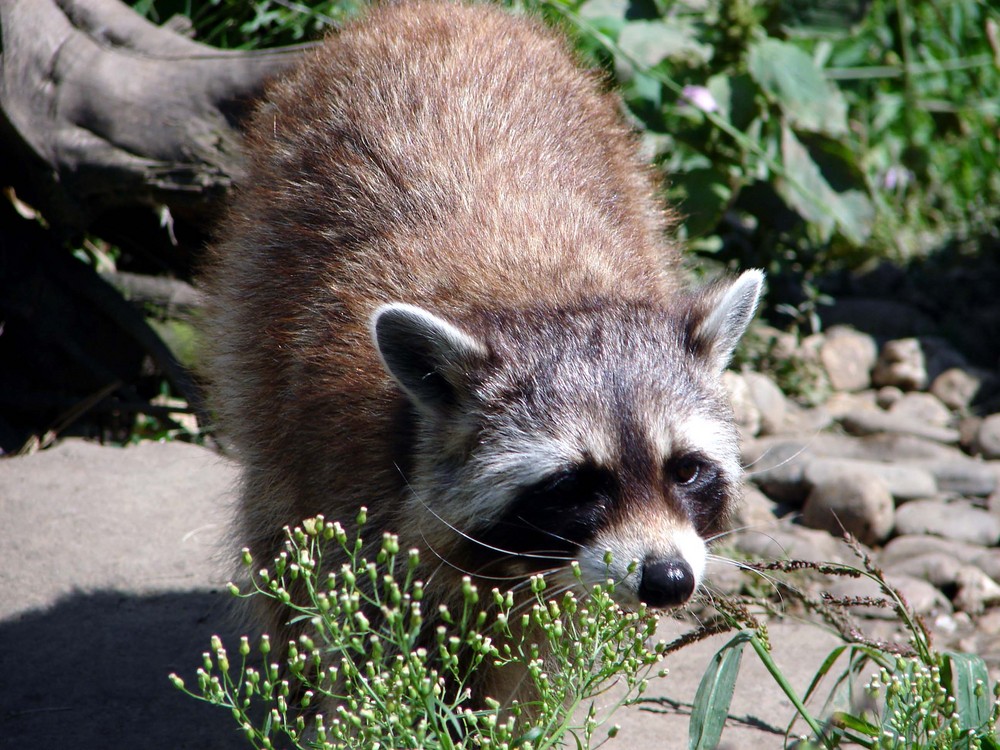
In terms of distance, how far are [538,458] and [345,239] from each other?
1.24 meters

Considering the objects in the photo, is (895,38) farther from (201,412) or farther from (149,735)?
(149,735)

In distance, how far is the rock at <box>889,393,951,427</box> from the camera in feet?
22.5


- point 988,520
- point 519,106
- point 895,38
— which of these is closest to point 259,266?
Answer: point 519,106

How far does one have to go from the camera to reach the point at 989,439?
21.2ft

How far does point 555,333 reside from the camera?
3.21 meters

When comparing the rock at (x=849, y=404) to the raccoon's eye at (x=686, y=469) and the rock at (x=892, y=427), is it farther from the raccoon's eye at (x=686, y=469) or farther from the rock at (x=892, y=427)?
the raccoon's eye at (x=686, y=469)

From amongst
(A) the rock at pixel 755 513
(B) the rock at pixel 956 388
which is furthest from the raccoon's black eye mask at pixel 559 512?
(B) the rock at pixel 956 388

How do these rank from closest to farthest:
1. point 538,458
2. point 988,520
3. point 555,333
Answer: point 538,458, point 555,333, point 988,520

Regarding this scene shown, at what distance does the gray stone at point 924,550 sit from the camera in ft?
17.7

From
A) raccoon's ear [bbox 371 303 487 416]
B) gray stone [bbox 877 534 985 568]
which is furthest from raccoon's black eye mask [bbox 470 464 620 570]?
gray stone [bbox 877 534 985 568]

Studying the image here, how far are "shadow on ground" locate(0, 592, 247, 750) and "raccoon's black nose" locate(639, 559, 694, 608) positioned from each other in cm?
180

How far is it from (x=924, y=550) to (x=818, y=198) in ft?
7.88

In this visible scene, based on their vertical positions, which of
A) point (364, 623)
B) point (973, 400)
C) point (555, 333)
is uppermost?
point (555, 333)

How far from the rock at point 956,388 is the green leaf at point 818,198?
114 cm
